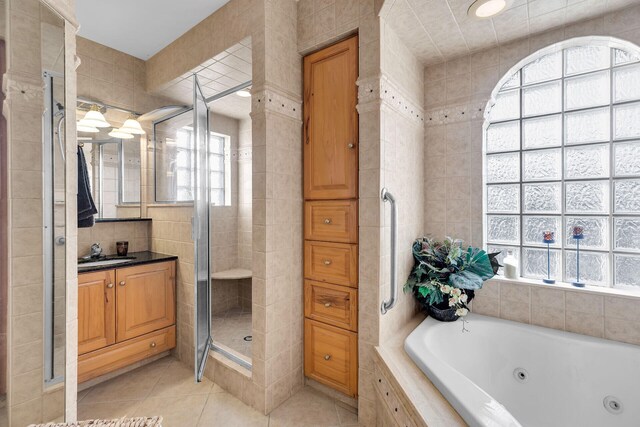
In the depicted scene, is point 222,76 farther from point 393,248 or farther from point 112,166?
point 393,248

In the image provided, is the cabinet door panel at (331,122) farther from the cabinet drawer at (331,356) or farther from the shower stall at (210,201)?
the cabinet drawer at (331,356)

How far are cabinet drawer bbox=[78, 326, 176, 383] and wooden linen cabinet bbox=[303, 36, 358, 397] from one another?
125cm

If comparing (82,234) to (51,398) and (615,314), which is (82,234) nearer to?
(51,398)

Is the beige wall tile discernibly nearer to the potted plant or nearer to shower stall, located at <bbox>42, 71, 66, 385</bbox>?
the potted plant

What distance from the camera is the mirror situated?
2256 millimetres

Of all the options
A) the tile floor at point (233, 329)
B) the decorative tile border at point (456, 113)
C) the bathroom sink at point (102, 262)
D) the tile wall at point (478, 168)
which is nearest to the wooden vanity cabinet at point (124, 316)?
the bathroom sink at point (102, 262)

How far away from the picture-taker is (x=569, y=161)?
1.73 metres

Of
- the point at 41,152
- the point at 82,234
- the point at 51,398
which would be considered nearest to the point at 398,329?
the point at 51,398

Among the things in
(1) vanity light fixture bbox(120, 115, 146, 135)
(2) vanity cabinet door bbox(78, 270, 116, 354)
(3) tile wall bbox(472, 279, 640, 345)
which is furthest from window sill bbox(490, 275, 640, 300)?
(1) vanity light fixture bbox(120, 115, 146, 135)

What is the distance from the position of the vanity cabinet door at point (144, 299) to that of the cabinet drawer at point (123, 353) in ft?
0.18

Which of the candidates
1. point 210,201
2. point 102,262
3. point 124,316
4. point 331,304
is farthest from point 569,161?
point 102,262

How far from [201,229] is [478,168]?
6.28ft

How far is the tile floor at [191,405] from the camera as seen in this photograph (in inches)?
63.5

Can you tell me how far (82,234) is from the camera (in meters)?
2.23
